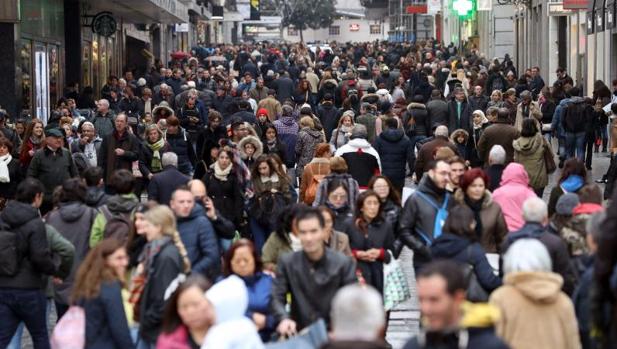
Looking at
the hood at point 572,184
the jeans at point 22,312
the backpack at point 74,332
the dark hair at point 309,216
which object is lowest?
the jeans at point 22,312

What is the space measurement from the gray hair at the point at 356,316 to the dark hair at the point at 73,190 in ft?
19.5

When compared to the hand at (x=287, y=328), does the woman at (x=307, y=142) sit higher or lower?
higher

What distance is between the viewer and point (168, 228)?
9.68 meters

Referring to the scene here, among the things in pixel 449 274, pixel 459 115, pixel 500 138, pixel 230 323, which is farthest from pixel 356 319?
pixel 459 115

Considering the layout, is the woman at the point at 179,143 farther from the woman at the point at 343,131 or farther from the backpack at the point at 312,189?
the backpack at the point at 312,189

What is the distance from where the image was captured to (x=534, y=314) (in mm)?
8109

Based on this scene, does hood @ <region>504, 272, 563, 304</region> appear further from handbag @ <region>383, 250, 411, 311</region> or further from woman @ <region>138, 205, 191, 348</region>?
handbag @ <region>383, 250, 411, 311</region>

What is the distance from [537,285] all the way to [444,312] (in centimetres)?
204

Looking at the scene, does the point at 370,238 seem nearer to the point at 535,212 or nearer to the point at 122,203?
the point at 535,212

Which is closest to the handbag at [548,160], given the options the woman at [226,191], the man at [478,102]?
the woman at [226,191]

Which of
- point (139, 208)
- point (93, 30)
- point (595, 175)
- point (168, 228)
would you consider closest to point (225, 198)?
point (139, 208)

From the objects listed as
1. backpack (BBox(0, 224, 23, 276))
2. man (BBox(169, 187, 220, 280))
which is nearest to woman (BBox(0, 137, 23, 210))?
backpack (BBox(0, 224, 23, 276))

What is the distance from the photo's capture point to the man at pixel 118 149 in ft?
58.3

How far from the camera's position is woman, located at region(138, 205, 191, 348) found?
942 centimetres
